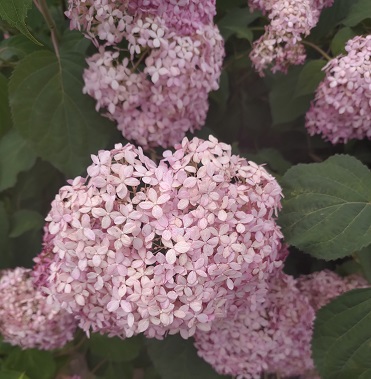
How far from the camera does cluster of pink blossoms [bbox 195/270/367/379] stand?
0.83m

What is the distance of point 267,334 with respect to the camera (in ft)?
2.76

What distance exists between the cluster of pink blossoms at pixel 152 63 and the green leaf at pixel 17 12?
0.16 m

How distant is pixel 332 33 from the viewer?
967mm

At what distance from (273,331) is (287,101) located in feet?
1.19

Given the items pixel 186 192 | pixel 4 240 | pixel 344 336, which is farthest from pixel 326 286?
pixel 4 240

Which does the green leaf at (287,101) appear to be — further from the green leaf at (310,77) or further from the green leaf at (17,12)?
the green leaf at (17,12)

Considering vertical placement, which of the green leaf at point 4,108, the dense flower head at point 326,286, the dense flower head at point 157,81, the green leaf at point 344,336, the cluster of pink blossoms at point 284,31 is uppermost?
the green leaf at point 4,108

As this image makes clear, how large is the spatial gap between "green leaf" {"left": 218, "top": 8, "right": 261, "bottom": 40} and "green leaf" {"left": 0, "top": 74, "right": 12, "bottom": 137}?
0.36 meters

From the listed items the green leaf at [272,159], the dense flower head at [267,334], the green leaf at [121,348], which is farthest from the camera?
the green leaf at [121,348]

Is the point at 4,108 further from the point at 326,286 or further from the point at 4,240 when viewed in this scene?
the point at 326,286

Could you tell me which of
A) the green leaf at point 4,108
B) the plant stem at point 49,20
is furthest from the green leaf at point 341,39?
the green leaf at point 4,108

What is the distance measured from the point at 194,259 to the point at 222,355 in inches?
11.1

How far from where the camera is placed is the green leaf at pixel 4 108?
0.99 meters

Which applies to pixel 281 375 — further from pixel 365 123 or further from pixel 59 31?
pixel 59 31
